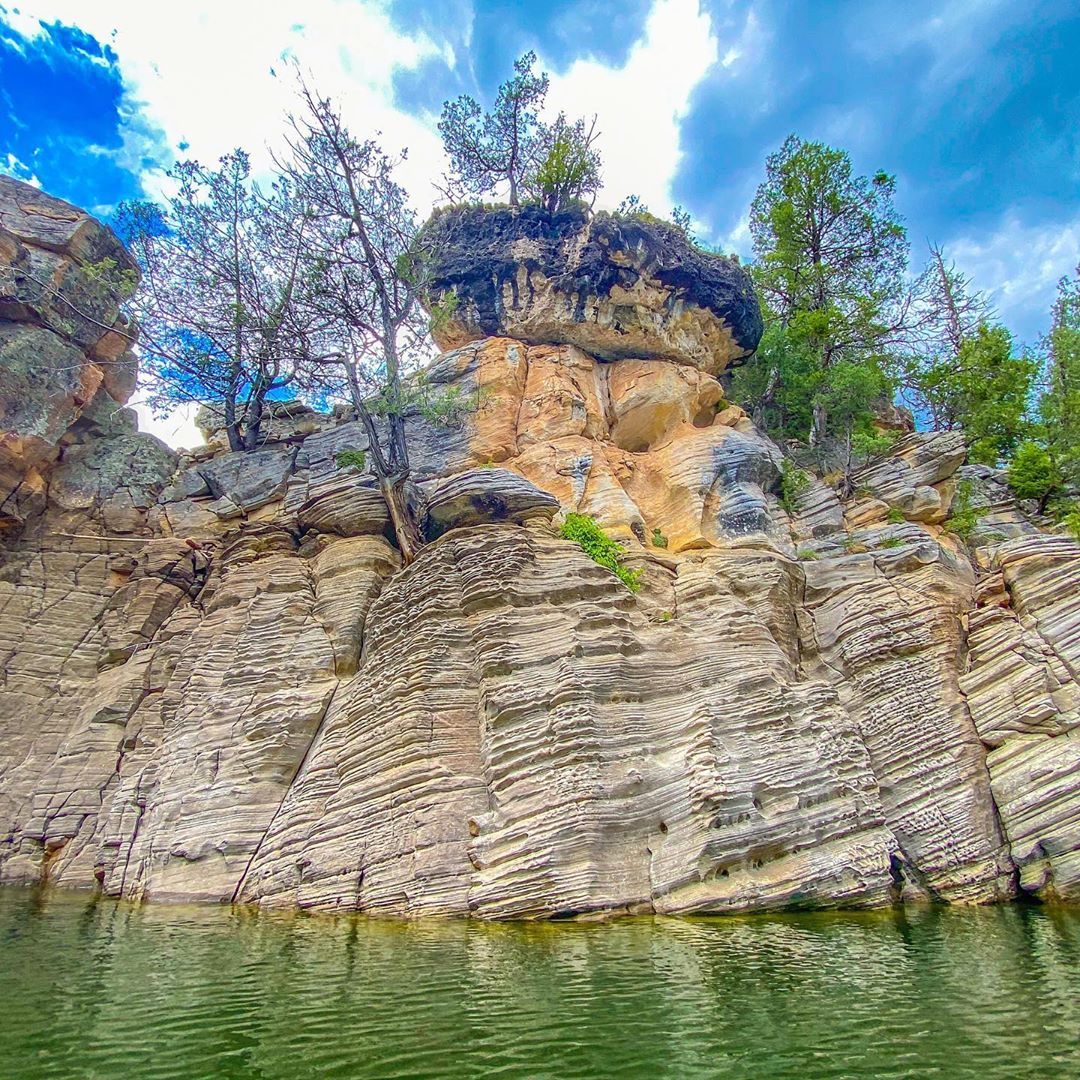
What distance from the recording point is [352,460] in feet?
76.6

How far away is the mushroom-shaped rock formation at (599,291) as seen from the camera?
26.0 m

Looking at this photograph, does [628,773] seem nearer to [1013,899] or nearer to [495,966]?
[495,966]

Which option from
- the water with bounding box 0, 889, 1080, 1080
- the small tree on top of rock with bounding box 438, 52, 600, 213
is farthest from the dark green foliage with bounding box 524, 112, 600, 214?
the water with bounding box 0, 889, 1080, 1080

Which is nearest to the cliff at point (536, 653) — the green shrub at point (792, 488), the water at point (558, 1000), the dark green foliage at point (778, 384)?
the green shrub at point (792, 488)

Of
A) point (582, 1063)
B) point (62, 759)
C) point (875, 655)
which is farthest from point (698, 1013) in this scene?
point (62, 759)

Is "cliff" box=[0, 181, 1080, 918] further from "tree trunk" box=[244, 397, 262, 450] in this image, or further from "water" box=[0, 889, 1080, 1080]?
"water" box=[0, 889, 1080, 1080]

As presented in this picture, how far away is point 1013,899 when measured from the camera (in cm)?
1213

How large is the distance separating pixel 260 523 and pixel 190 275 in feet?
32.3

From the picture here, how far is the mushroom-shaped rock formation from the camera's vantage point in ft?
85.2

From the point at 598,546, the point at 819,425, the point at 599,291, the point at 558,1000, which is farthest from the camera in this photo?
the point at 819,425

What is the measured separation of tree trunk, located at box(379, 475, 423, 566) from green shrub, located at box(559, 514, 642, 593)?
4146 mm

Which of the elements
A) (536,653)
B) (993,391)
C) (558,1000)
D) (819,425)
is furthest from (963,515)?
(558,1000)

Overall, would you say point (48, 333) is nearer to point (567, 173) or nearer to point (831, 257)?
point (567, 173)

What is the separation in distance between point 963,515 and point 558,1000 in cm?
2097
